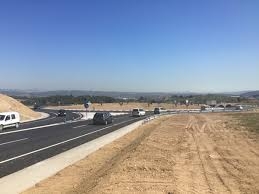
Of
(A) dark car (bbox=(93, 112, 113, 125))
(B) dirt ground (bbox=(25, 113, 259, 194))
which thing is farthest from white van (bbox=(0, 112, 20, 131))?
(B) dirt ground (bbox=(25, 113, 259, 194))

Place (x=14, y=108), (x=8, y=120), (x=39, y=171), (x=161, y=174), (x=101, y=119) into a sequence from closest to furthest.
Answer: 1. (x=161, y=174)
2. (x=39, y=171)
3. (x=8, y=120)
4. (x=101, y=119)
5. (x=14, y=108)

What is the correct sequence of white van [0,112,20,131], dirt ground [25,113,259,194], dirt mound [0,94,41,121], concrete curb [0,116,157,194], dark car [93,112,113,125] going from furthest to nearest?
dirt mound [0,94,41,121], dark car [93,112,113,125], white van [0,112,20,131], concrete curb [0,116,157,194], dirt ground [25,113,259,194]

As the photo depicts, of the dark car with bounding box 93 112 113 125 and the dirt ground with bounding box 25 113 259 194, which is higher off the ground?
the dirt ground with bounding box 25 113 259 194

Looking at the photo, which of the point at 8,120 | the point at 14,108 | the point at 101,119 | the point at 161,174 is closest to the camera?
the point at 161,174

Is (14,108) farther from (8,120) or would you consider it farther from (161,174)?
(161,174)

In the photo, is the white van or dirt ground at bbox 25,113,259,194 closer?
dirt ground at bbox 25,113,259,194

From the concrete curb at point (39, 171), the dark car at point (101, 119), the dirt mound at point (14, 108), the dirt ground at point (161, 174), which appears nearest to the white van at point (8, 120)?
the dark car at point (101, 119)

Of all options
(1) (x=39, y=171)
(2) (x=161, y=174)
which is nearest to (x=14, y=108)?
(1) (x=39, y=171)

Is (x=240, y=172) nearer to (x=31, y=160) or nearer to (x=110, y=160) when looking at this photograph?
(x=110, y=160)

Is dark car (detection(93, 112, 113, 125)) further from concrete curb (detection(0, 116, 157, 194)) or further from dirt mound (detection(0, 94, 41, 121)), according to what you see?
concrete curb (detection(0, 116, 157, 194))

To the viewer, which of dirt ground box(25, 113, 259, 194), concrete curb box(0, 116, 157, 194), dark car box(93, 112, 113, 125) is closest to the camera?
dirt ground box(25, 113, 259, 194)

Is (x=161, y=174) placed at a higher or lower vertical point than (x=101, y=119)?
higher

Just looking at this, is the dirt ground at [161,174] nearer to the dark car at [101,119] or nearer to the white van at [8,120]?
the white van at [8,120]

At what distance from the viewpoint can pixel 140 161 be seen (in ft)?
58.9
